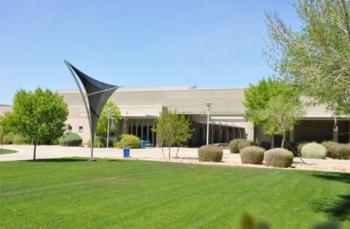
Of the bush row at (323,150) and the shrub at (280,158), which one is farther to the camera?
the bush row at (323,150)

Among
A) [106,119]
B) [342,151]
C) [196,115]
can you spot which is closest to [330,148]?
[342,151]

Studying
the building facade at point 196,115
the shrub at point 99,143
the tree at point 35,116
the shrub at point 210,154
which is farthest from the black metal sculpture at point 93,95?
the building facade at point 196,115

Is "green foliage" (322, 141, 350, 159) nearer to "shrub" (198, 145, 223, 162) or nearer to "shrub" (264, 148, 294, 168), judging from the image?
"shrub" (264, 148, 294, 168)

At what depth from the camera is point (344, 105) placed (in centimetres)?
1501

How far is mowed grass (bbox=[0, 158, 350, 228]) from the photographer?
8.64 metres

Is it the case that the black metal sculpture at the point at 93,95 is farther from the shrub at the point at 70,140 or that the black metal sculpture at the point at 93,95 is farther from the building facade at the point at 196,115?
the building facade at the point at 196,115

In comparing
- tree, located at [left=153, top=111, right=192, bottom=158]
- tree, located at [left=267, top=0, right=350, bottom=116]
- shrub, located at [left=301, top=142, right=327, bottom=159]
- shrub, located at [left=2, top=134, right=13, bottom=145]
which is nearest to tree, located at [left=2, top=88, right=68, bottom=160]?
tree, located at [left=153, top=111, right=192, bottom=158]

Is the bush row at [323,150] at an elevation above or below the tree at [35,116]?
below

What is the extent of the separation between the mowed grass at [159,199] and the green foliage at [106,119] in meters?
31.8

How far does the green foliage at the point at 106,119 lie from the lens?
49844mm

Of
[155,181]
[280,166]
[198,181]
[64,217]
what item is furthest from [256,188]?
[280,166]

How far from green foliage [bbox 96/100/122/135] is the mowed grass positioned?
3184 centimetres

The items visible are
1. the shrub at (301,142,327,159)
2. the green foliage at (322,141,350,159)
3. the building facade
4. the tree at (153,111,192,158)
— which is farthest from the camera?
the building facade

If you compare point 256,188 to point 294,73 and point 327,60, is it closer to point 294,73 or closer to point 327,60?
point 294,73
